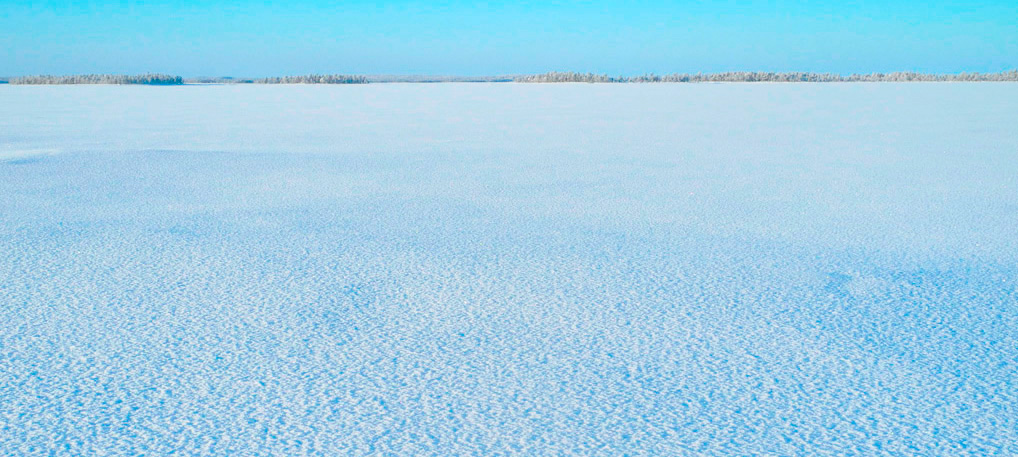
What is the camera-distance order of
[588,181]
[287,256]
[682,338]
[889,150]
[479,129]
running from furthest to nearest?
[479,129] → [889,150] → [588,181] → [287,256] → [682,338]

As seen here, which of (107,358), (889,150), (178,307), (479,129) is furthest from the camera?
(479,129)

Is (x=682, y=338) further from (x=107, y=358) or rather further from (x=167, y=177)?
(x=167, y=177)

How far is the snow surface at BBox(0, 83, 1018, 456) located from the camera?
1.08m

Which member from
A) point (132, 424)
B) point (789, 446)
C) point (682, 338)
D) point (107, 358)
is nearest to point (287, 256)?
point (107, 358)

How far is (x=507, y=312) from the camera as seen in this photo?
1594 mm

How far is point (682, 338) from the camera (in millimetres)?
1439

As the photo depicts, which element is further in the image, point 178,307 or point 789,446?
point 178,307

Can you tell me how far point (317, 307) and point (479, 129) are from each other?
16.7ft

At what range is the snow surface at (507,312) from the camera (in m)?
1.08

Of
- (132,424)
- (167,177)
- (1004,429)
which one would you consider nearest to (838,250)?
(1004,429)

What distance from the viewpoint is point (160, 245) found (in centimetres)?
218

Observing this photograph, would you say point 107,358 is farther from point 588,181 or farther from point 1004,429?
point 588,181

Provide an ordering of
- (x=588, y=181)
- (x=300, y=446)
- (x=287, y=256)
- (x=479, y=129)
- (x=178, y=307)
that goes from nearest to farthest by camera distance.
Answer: (x=300, y=446)
(x=178, y=307)
(x=287, y=256)
(x=588, y=181)
(x=479, y=129)

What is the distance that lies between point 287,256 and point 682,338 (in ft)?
3.86
